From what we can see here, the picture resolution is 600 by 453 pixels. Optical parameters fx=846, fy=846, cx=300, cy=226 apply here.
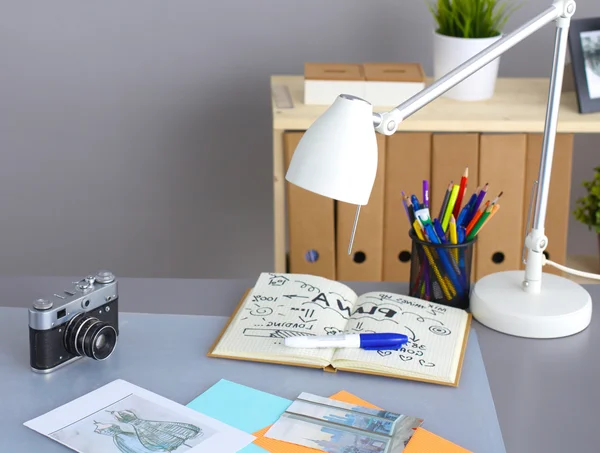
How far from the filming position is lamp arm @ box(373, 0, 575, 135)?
978 mm

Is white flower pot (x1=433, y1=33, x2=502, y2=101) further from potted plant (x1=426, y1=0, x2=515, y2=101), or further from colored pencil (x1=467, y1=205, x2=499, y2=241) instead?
colored pencil (x1=467, y1=205, x2=499, y2=241)

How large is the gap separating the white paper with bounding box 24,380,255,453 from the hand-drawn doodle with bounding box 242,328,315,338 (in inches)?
7.6

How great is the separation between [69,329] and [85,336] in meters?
0.03

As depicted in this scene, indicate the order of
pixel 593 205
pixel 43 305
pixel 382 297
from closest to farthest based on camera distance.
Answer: pixel 43 305, pixel 382 297, pixel 593 205

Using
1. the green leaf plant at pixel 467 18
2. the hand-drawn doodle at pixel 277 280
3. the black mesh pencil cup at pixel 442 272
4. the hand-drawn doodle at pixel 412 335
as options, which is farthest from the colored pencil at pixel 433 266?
the green leaf plant at pixel 467 18

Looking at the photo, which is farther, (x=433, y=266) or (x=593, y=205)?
(x=593, y=205)

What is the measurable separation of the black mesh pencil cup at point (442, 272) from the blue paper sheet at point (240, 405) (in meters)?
0.35

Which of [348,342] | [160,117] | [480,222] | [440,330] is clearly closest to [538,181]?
[480,222]

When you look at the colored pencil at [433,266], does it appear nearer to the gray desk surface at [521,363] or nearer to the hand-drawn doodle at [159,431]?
the gray desk surface at [521,363]

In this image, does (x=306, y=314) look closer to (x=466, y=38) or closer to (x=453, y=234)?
(x=453, y=234)

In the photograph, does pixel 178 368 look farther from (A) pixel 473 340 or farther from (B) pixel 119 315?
(A) pixel 473 340

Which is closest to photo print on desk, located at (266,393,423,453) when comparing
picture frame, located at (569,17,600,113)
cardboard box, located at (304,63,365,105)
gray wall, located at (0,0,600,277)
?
cardboard box, located at (304,63,365,105)

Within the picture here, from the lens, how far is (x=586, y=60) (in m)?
1.98

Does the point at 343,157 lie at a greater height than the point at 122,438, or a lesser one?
greater
